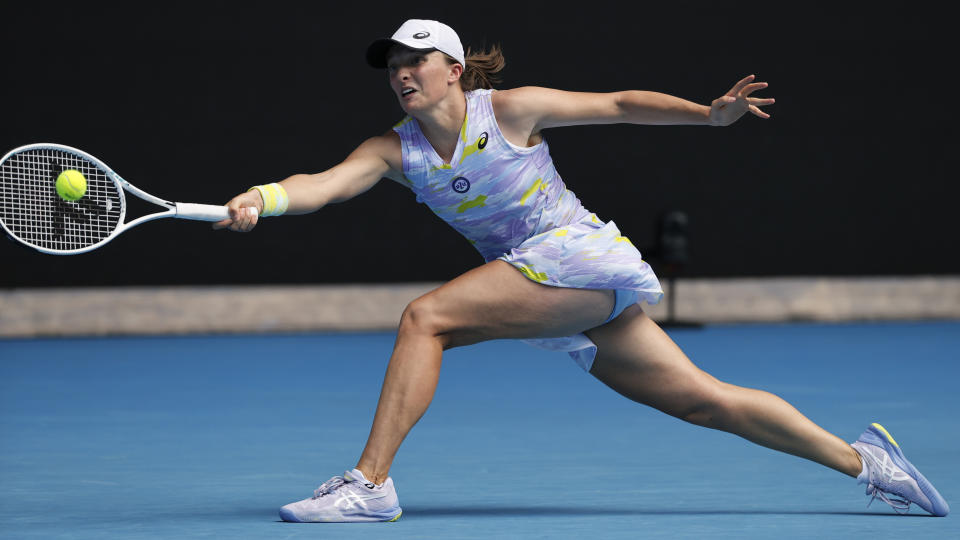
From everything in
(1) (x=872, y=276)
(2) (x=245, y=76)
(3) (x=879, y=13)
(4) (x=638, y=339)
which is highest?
(3) (x=879, y=13)

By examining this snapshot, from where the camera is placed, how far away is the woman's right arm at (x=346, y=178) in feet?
12.7

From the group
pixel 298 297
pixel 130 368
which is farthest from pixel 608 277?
pixel 298 297

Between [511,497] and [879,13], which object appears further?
[879,13]

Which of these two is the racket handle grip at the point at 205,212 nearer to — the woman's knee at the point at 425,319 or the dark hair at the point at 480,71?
the woman's knee at the point at 425,319

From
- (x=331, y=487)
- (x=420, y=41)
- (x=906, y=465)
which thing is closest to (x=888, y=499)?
(x=906, y=465)

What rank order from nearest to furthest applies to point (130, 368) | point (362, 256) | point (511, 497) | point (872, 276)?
Answer: 1. point (511, 497)
2. point (130, 368)
3. point (362, 256)
4. point (872, 276)

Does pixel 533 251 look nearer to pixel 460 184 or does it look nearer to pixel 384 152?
pixel 460 184

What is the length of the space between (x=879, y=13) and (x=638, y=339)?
8939 mm

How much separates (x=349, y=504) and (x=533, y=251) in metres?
0.81

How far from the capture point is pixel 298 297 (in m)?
11.2

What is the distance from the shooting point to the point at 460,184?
3924 millimetres

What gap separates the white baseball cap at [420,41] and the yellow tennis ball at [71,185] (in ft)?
2.71

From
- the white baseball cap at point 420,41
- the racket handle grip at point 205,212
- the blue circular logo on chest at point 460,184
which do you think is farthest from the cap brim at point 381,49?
the racket handle grip at point 205,212

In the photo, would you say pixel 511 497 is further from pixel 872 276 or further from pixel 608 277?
pixel 872 276
